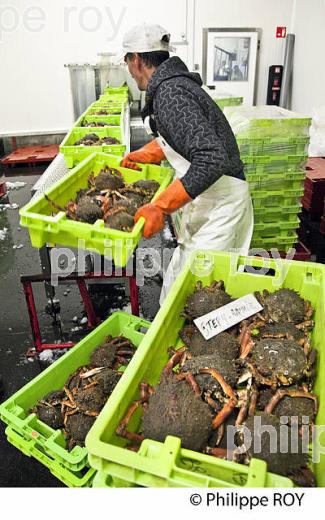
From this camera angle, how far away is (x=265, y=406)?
1.23 meters

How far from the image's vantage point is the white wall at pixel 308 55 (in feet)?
17.3

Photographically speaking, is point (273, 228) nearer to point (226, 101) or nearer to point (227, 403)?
point (226, 101)

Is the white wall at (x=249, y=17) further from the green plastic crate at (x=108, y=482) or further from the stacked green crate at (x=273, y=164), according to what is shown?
the green plastic crate at (x=108, y=482)

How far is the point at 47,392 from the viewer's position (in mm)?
1860

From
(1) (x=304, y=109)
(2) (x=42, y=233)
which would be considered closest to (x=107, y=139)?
(2) (x=42, y=233)

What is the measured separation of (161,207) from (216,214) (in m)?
0.51

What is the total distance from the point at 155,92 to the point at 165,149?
0.36 metres

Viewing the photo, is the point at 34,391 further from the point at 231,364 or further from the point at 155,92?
the point at 155,92

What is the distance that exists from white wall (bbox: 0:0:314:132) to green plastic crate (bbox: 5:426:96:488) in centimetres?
607

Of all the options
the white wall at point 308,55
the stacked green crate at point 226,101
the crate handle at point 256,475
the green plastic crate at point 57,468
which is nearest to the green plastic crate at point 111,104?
the stacked green crate at point 226,101

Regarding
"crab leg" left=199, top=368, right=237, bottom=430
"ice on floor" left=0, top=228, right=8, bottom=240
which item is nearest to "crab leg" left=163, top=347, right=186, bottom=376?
"crab leg" left=199, top=368, right=237, bottom=430

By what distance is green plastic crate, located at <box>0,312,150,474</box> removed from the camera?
1490mm

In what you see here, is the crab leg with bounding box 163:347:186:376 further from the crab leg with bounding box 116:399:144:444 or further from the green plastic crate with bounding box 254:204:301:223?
the green plastic crate with bounding box 254:204:301:223

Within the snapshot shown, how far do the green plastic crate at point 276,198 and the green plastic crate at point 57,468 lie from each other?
2254 mm
